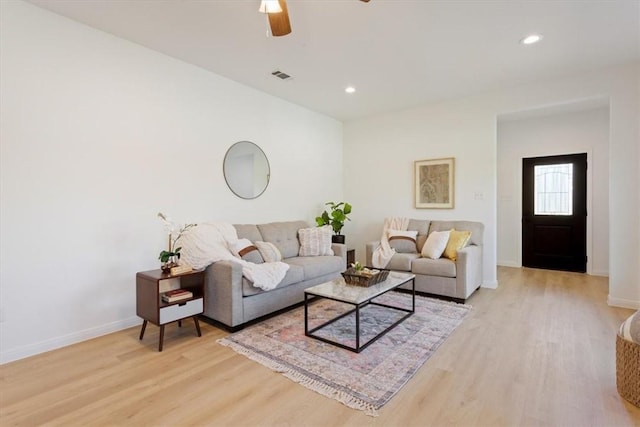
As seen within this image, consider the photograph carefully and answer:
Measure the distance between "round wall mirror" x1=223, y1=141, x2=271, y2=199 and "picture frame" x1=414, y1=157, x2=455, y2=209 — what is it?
241 centimetres

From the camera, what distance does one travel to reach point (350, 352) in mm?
2508

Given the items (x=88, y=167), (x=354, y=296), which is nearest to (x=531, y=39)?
(x=354, y=296)

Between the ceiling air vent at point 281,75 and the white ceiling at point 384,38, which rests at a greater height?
the ceiling air vent at point 281,75

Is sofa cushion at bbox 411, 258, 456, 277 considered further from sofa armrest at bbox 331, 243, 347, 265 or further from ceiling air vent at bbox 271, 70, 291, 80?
ceiling air vent at bbox 271, 70, 291, 80

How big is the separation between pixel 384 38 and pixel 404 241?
2639 mm

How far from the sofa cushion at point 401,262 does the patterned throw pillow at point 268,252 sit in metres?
1.52

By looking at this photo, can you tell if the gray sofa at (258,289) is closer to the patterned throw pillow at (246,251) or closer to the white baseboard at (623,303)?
the patterned throw pillow at (246,251)

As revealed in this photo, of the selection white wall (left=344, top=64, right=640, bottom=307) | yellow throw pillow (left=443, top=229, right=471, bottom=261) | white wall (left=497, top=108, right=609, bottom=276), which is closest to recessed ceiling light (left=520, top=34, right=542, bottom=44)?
white wall (left=344, top=64, right=640, bottom=307)

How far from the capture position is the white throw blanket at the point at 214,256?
9.86 feet

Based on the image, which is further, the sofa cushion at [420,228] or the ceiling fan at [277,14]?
the sofa cushion at [420,228]

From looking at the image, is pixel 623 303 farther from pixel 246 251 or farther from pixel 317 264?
pixel 246 251

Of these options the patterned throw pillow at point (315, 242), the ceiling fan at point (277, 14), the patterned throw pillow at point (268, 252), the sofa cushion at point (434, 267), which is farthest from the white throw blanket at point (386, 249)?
the ceiling fan at point (277, 14)

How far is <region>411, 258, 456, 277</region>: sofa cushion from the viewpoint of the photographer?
149 inches

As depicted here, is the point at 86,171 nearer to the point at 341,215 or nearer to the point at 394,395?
the point at 394,395
